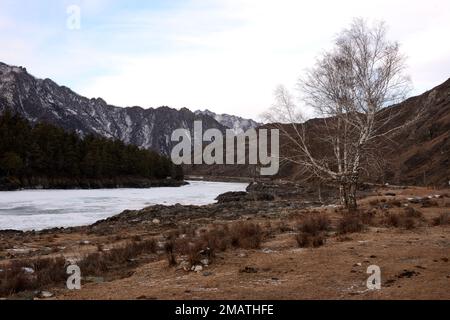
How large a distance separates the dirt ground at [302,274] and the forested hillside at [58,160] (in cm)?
7019

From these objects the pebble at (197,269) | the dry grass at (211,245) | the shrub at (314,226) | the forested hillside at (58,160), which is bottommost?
the pebble at (197,269)

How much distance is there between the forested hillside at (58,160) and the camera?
270 feet

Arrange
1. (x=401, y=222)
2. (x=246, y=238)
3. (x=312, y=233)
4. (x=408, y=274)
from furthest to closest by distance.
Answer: (x=401, y=222)
(x=312, y=233)
(x=246, y=238)
(x=408, y=274)

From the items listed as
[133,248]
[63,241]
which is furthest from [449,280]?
[63,241]

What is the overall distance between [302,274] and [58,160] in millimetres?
87674

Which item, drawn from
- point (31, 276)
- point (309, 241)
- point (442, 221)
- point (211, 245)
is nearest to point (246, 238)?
point (211, 245)

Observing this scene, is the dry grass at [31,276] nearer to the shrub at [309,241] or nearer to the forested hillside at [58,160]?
the shrub at [309,241]

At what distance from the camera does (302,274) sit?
10.2m

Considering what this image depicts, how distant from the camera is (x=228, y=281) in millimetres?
9844

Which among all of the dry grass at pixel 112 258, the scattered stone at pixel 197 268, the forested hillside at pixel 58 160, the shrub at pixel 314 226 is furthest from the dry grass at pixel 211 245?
the forested hillside at pixel 58 160

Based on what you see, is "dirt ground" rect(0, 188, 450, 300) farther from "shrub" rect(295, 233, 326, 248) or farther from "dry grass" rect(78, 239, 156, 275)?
"dry grass" rect(78, 239, 156, 275)

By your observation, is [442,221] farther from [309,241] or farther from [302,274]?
[302,274]
